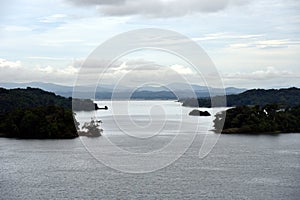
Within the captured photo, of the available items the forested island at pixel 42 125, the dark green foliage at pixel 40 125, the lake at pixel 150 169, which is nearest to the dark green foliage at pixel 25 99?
the forested island at pixel 42 125

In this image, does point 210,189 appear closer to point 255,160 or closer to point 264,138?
point 255,160

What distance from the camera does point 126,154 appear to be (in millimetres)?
28312

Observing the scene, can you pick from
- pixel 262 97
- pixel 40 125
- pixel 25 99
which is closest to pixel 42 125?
pixel 40 125

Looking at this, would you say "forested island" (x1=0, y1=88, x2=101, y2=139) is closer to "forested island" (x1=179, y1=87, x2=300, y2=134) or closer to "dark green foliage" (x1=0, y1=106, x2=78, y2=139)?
"dark green foliage" (x1=0, y1=106, x2=78, y2=139)

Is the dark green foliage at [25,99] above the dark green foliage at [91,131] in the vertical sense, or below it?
above

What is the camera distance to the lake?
18.4 m

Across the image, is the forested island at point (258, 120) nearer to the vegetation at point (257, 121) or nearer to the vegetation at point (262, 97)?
the vegetation at point (257, 121)

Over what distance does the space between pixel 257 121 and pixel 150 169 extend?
24.1m

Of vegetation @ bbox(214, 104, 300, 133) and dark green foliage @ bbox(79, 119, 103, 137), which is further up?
vegetation @ bbox(214, 104, 300, 133)

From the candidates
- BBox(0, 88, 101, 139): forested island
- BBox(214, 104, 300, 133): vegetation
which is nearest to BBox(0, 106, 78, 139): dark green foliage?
BBox(0, 88, 101, 139): forested island

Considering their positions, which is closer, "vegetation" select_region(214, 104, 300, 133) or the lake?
the lake

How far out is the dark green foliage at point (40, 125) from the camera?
3909 cm

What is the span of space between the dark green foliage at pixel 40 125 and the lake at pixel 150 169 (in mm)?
2496

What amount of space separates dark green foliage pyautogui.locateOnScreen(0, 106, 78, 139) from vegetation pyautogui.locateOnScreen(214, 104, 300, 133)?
45.9 ft
